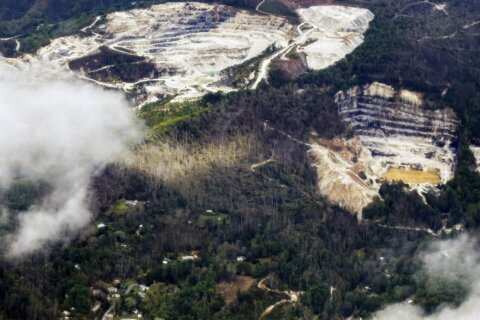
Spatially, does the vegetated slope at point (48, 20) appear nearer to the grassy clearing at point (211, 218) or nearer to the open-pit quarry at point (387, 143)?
the open-pit quarry at point (387, 143)

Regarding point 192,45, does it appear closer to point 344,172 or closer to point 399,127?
point 399,127

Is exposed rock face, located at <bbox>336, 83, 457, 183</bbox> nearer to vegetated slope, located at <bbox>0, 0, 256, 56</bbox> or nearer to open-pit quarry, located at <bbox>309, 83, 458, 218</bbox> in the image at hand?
open-pit quarry, located at <bbox>309, 83, 458, 218</bbox>

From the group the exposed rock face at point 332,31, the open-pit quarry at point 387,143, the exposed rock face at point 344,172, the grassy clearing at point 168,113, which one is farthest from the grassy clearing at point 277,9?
the exposed rock face at point 344,172

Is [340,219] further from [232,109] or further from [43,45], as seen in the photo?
[43,45]

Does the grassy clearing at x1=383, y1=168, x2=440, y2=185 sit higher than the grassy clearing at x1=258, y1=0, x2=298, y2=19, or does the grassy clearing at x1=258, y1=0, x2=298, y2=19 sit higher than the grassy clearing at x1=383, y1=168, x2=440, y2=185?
the grassy clearing at x1=258, y1=0, x2=298, y2=19

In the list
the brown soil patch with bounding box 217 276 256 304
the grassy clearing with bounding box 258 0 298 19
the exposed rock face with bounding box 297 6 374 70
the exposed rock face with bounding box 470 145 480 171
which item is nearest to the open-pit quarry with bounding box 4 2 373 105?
the exposed rock face with bounding box 297 6 374 70

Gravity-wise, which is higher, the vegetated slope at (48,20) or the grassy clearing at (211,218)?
the grassy clearing at (211,218)

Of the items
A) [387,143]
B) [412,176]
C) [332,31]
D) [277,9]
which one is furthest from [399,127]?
[277,9]
